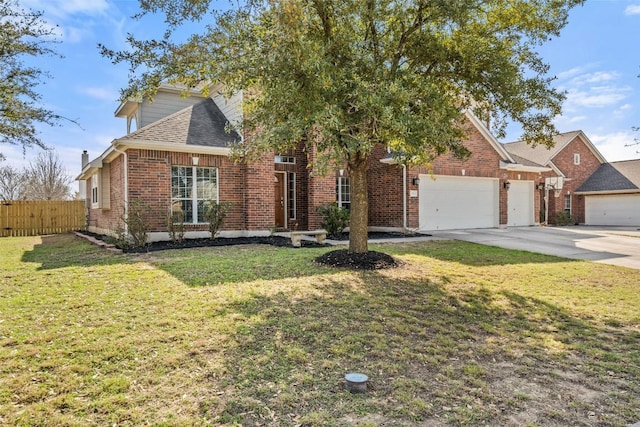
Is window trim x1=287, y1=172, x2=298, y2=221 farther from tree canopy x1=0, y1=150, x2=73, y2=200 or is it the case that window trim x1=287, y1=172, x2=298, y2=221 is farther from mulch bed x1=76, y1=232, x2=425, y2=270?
tree canopy x1=0, y1=150, x2=73, y2=200

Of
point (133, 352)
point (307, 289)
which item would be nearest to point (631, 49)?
point (307, 289)

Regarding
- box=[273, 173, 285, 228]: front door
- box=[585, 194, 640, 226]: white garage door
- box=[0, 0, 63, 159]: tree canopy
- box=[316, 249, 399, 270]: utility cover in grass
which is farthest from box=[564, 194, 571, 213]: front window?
box=[0, 0, 63, 159]: tree canopy

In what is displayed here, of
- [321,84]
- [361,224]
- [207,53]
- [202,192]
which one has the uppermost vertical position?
[207,53]

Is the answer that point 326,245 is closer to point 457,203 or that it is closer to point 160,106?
point 457,203

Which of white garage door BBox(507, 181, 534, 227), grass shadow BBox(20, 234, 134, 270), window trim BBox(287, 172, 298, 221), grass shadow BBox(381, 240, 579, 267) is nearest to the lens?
grass shadow BBox(20, 234, 134, 270)

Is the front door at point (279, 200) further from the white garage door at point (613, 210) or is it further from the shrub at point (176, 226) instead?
the white garage door at point (613, 210)

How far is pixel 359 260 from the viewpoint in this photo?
27.6 feet

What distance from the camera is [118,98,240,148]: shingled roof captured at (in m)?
12.0

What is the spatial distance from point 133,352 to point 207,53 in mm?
5542

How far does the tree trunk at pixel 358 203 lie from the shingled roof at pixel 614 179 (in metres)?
21.5

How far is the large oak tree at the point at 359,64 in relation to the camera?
6.36 meters

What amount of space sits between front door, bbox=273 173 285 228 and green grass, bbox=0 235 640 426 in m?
7.05

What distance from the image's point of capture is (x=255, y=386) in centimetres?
327

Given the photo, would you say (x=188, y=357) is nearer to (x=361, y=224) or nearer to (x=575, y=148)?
(x=361, y=224)
